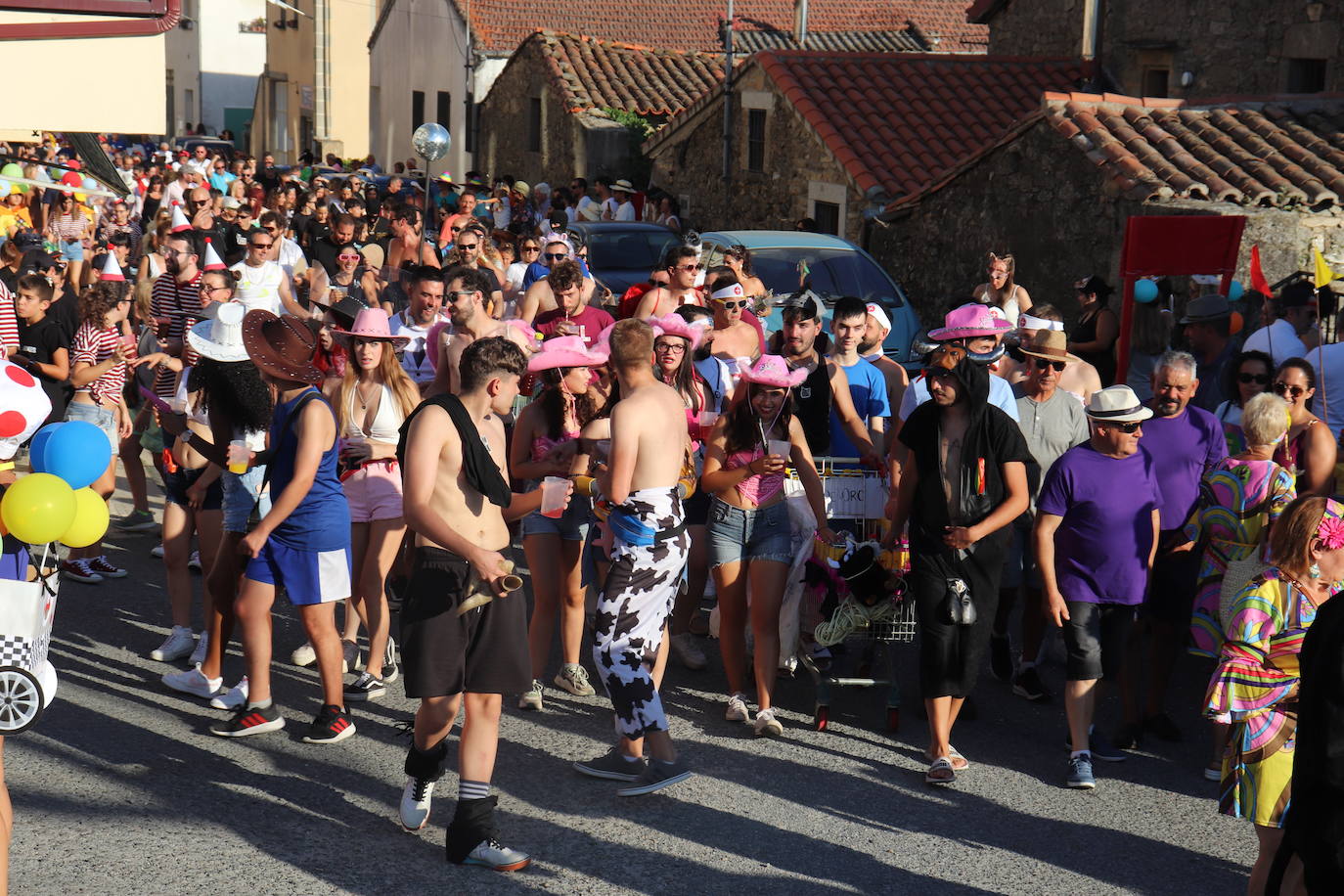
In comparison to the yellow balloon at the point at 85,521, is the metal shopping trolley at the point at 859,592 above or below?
below

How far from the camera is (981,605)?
20.0 feet

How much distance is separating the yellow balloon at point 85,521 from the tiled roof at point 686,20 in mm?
33792

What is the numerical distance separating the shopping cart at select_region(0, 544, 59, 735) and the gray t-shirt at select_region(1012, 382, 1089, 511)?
4.61 meters

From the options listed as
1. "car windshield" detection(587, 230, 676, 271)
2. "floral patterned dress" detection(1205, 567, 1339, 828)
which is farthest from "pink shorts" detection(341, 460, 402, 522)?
"car windshield" detection(587, 230, 676, 271)

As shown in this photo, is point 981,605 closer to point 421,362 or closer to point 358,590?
point 358,590

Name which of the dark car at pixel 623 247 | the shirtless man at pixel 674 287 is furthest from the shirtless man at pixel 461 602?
the dark car at pixel 623 247

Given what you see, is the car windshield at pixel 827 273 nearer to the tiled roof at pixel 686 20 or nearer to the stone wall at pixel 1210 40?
the stone wall at pixel 1210 40

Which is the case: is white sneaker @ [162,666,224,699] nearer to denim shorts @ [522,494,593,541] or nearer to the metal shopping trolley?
denim shorts @ [522,494,593,541]

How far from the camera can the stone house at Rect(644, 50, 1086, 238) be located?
19422mm

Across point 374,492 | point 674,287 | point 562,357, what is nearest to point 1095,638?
point 562,357

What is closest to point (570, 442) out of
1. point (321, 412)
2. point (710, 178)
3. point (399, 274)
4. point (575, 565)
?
point (575, 565)

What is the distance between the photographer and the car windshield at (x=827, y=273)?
1416 cm

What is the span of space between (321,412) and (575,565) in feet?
4.71

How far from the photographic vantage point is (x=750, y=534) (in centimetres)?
647
